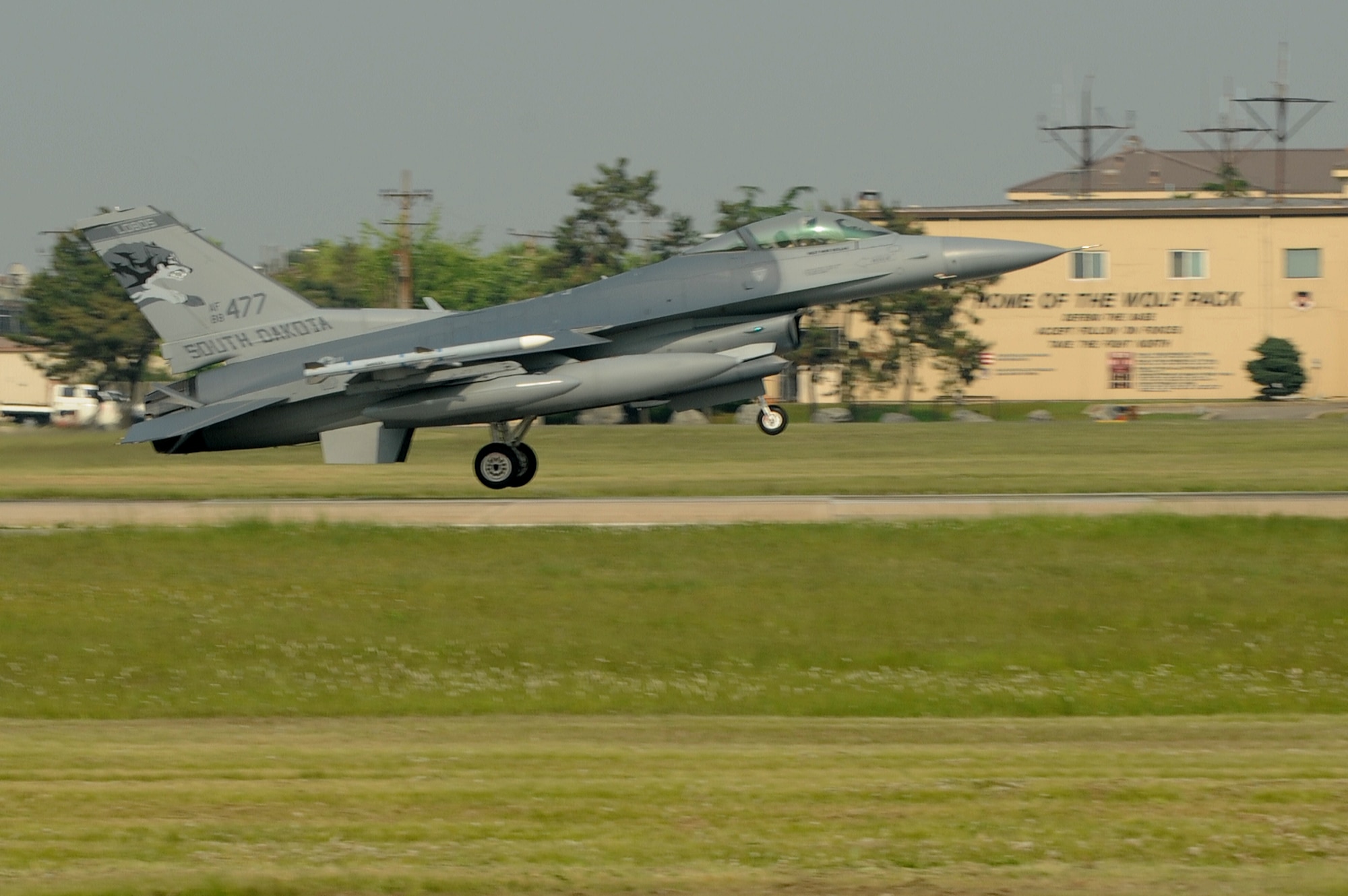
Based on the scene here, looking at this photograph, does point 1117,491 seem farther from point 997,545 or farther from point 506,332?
A: point 506,332

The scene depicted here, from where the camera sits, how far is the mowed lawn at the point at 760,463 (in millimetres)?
29328

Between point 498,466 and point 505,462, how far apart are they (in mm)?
124

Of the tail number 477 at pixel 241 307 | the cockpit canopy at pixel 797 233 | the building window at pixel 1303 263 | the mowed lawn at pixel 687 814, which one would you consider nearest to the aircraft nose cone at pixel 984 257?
the cockpit canopy at pixel 797 233

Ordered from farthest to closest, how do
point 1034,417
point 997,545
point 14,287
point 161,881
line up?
point 14,287 < point 1034,417 < point 997,545 < point 161,881

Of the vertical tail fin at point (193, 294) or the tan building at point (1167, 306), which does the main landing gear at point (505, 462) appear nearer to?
the vertical tail fin at point (193, 294)

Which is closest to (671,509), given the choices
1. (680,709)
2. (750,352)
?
(750,352)

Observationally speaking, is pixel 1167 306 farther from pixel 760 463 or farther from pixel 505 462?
pixel 505 462

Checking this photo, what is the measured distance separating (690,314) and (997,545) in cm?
636

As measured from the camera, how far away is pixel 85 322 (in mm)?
72250

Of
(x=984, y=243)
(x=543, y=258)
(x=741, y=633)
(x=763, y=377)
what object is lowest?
(x=741, y=633)

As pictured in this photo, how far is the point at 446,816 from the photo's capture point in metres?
7.66

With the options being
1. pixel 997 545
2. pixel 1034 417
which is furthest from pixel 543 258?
pixel 997 545

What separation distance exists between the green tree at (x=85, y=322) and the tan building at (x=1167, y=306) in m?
30.9

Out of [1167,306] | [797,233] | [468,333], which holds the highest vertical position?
[1167,306]
